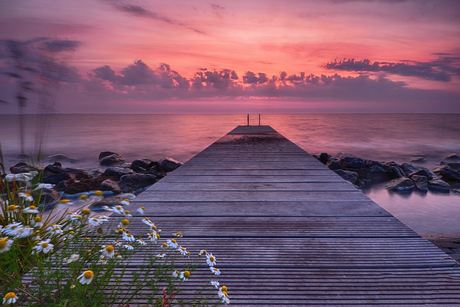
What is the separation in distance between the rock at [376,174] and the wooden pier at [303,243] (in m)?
6.38

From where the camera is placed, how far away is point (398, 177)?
8.44m

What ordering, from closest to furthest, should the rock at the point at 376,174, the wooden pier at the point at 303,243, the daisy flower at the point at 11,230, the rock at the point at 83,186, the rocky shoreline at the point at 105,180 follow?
the daisy flower at the point at 11,230, the wooden pier at the point at 303,243, the rocky shoreline at the point at 105,180, the rock at the point at 83,186, the rock at the point at 376,174

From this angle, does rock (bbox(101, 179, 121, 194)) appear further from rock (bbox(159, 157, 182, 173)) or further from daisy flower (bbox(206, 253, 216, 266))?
daisy flower (bbox(206, 253, 216, 266))

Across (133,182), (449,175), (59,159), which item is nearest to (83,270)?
(133,182)

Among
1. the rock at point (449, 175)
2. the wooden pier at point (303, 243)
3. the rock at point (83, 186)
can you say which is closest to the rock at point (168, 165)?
the rock at point (83, 186)

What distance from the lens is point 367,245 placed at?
1.70 metres

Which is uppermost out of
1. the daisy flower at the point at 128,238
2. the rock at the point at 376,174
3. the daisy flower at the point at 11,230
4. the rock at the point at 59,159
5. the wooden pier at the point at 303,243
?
the daisy flower at the point at 11,230

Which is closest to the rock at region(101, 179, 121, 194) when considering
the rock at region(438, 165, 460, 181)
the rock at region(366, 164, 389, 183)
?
the rock at region(366, 164, 389, 183)

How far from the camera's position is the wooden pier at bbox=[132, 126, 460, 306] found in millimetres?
1274

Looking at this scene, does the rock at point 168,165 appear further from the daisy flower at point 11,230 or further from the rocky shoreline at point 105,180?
the daisy flower at point 11,230

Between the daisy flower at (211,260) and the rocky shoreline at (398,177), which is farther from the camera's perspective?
the rocky shoreline at (398,177)

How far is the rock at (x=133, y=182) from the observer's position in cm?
682

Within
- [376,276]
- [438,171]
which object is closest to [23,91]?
[376,276]

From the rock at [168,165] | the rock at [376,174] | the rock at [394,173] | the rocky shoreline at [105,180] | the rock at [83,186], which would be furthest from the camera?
the rock at [168,165]
